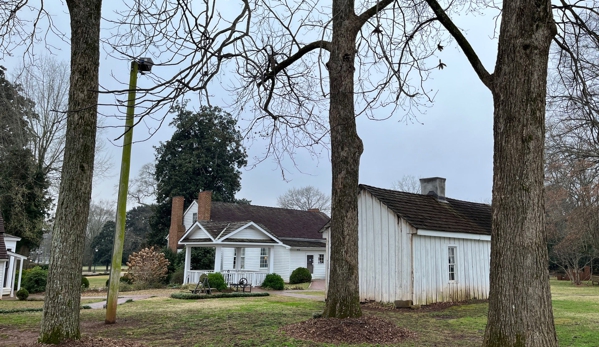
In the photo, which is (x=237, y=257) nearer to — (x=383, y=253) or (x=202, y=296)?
(x=202, y=296)

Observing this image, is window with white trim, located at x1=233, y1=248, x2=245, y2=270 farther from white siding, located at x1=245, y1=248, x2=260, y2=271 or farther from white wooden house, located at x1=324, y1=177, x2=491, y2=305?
white wooden house, located at x1=324, y1=177, x2=491, y2=305

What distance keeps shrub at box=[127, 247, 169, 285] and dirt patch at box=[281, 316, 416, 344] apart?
21.0 m

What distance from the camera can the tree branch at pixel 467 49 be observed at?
261 inches

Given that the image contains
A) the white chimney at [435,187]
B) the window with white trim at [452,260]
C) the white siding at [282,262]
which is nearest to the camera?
the window with white trim at [452,260]

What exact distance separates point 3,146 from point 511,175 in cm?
3158

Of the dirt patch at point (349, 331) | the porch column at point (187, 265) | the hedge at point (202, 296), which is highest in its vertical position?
the porch column at point (187, 265)

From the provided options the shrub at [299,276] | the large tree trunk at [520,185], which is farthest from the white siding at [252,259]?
the large tree trunk at [520,185]

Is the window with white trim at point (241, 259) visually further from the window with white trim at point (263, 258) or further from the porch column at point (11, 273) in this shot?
the porch column at point (11, 273)

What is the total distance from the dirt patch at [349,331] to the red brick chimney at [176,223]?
2921cm

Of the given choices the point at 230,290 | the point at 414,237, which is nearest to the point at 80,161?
the point at 414,237

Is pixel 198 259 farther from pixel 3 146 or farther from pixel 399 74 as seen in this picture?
pixel 399 74

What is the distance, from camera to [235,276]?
2667cm

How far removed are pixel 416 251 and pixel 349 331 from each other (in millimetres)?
8391

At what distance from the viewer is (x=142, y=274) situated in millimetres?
27719
